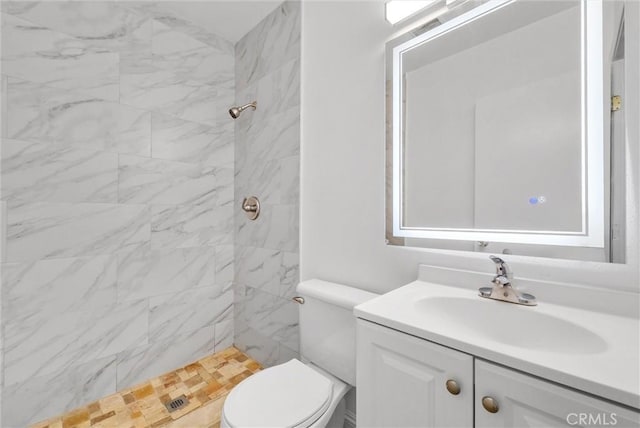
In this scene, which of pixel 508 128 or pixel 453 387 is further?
pixel 508 128

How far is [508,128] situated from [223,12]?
1.79 m

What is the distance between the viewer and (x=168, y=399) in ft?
4.91

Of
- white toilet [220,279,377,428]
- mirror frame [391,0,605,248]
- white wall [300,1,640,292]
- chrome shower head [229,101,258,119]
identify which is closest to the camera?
mirror frame [391,0,605,248]

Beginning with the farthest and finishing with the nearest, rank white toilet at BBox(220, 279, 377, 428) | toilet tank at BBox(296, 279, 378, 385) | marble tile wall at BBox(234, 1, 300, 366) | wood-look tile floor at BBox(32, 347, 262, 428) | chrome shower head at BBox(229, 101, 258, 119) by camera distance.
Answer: chrome shower head at BBox(229, 101, 258, 119) → marble tile wall at BBox(234, 1, 300, 366) → wood-look tile floor at BBox(32, 347, 262, 428) → toilet tank at BBox(296, 279, 378, 385) → white toilet at BBox(220, 279, 377, 428)

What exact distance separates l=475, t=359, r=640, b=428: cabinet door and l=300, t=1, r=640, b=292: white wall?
1.61 feet

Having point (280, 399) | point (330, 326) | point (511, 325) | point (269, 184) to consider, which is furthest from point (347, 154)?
point (280, 399)

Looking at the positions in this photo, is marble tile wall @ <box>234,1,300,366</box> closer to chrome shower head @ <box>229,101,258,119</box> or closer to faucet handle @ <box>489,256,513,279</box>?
chrome shower head @ <box>229,101,258,119</box>

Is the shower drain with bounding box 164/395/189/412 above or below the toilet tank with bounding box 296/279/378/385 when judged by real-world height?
below

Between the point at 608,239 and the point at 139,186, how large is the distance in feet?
6.80

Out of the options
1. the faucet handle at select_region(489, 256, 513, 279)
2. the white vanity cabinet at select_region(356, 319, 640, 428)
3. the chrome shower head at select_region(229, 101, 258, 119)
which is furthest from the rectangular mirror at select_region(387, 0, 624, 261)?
the chrome shower head at select_region(229, 101, 258, 119)

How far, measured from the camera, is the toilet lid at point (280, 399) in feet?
2.94

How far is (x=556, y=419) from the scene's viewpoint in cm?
50

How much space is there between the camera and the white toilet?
0.92m

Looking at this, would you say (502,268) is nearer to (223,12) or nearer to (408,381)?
(408,381)
